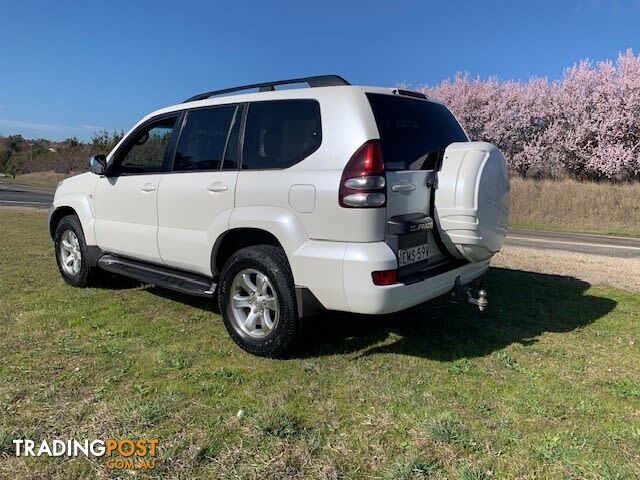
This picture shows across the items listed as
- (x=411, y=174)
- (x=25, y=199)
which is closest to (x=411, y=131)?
(x=411, y=174)

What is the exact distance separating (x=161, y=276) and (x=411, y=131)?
2606 mm

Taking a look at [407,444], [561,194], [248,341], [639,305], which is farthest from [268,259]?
[561,194]

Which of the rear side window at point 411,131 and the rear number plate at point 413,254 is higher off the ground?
the rear side window at point 411,131

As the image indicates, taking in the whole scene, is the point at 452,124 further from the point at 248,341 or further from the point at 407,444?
the point at 407,444

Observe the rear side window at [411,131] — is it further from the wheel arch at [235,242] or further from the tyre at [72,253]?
the tyre at [72,253]

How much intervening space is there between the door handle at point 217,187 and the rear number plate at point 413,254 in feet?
4.92

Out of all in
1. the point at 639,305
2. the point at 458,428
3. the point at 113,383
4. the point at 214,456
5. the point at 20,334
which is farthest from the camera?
the point at 639,305

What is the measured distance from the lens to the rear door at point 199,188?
415 centimetres

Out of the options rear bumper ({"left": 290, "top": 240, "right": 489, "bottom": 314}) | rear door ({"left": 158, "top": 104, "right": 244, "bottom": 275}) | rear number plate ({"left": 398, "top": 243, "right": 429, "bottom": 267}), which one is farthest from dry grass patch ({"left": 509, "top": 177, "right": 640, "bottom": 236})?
rear bumper ({"left": 290, "top": 240, "right": 489, "bottom": 314})

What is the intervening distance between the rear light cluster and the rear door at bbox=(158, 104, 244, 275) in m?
1.08

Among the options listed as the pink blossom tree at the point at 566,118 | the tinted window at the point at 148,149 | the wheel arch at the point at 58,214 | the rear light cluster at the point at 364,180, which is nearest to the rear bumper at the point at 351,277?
the rear light cluster at the point at 364,180

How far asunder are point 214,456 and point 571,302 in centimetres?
468

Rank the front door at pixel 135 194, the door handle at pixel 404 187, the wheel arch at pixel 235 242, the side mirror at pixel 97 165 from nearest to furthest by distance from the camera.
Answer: the door handle at pixel 404 187, the wheel arch at pixel 235 242, the front door at pixel 135 194, the side mirror at pixel 97 165

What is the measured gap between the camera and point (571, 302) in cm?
578
